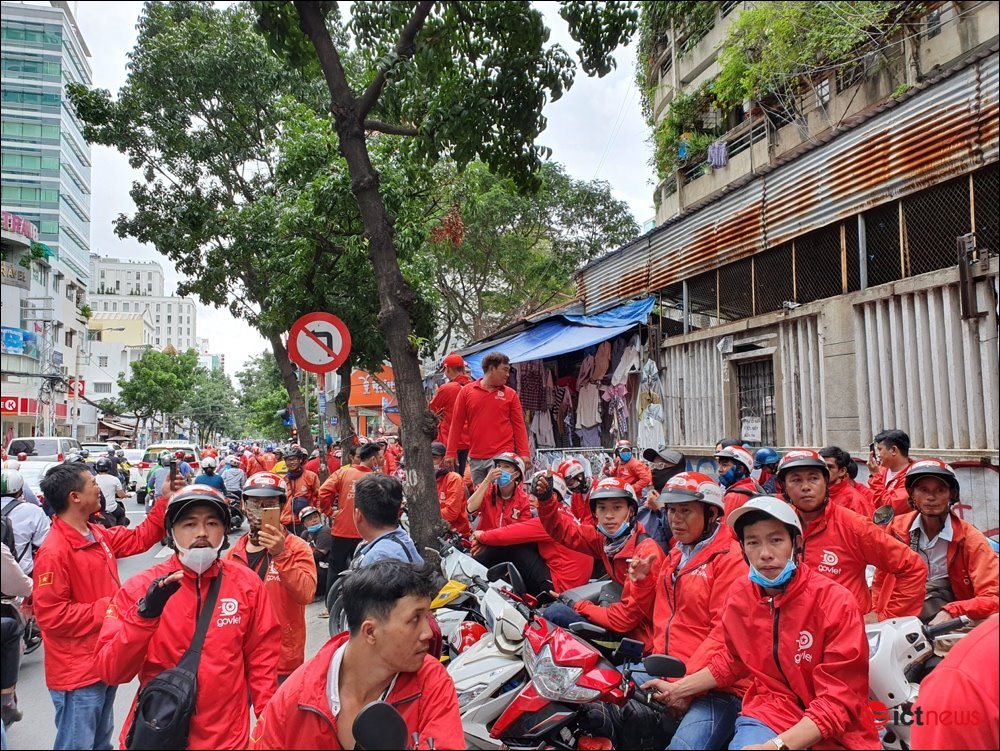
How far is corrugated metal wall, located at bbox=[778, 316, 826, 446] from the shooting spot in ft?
28.7

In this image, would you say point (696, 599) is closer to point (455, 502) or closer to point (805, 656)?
point (805, 656)

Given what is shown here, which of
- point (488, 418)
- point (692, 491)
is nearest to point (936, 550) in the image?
point (692, 491)

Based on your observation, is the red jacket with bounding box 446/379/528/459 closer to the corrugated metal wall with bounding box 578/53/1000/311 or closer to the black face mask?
the black face mask

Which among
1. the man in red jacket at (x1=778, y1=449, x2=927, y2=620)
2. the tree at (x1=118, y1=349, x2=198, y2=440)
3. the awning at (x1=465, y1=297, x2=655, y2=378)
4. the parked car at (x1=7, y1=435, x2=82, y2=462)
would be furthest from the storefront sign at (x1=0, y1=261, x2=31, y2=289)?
the tree at (x1=118, y1=349, x2=198, y2=440)

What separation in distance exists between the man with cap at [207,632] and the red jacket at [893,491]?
4381 millimetres

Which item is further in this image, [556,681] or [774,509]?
[556,681]

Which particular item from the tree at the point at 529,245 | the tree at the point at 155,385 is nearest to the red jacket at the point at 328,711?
the tree at the point at 529,245

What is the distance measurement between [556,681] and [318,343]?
184 inches

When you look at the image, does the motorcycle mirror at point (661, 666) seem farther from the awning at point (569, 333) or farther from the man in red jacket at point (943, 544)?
the awning at point (569, 333)

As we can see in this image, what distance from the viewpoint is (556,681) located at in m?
3.69

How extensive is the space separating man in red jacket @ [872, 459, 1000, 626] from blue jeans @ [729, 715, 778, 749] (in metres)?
1.88

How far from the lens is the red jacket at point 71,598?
3754 millimetres

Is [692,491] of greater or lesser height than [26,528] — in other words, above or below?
above

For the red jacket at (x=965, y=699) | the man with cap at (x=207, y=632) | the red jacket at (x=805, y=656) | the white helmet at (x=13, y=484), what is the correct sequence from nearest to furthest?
the red jacket at (x=965, y=699)
the red jacket at (x=805, y=656)
the man with cap at (x=207, y=632)
the white helmet at (x=13, y=484)
